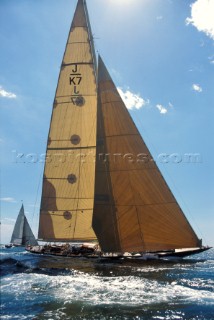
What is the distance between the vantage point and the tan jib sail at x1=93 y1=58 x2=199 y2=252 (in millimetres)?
30609

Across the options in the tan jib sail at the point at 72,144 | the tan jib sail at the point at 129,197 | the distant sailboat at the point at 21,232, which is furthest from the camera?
the distant sailboat at the point at 21,232

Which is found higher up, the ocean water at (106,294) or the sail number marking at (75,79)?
the sail number marking at (75,79)

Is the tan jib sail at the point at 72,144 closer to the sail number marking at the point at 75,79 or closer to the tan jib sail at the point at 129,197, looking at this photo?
the sail number marking at the point at 75,79

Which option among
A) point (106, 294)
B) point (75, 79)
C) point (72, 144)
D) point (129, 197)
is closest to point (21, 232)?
point (72, 144)

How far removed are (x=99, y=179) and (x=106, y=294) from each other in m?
17.0

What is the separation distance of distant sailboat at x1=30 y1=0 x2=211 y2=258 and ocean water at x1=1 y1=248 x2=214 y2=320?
4.27 metres

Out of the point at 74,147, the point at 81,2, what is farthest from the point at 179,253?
the point at 81,2

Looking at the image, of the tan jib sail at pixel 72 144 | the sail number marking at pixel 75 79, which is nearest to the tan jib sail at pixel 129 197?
the tan jib sail at pixel 72 144

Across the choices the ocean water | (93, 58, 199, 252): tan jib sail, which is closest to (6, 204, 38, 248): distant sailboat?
(93, 58, 199, 252): tan jib sail

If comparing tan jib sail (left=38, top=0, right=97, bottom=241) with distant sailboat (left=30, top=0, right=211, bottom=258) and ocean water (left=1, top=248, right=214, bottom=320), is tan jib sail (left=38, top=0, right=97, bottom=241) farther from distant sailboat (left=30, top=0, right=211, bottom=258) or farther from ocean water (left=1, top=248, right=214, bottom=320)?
ocean water (left=1, top=248, right=214, bottom=320)

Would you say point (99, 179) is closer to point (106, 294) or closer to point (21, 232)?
point (106, 294)

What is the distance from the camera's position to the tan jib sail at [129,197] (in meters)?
30.6

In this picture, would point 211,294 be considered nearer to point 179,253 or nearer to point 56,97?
point 179,253

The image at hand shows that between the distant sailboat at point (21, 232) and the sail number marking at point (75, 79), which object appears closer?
the sail number marking at point (75, 79)
